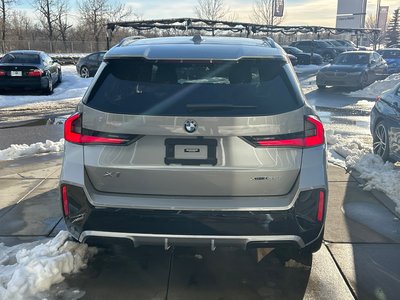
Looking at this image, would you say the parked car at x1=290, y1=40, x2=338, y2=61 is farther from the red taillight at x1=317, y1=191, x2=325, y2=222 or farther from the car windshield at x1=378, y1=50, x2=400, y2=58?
the red taillight at x1=317, y1=191, x2=325, y2=222

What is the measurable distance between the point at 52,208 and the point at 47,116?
7565mm

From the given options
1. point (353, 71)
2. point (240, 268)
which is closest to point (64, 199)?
point (240, 268)

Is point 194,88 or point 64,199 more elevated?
point 194,88

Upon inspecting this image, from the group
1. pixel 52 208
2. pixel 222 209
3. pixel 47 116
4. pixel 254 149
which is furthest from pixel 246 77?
pixel 47 116

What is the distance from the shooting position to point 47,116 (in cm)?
1184

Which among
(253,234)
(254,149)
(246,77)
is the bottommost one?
(253,234)

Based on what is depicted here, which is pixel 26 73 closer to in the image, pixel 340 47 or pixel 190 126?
pixel 190 126

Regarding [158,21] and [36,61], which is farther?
A: [158,21]

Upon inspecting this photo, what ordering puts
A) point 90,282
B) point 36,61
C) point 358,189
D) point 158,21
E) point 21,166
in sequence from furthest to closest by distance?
point 158,21
point 36,61
point 21,166
point 358,189
point 90,282

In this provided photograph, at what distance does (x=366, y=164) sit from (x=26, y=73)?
12.7 metres

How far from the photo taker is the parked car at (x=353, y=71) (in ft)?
57.7

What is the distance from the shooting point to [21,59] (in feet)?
53.7

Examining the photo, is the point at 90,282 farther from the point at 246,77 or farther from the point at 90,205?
the point at 246,77

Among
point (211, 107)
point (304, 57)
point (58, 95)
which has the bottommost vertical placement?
point (58, 95)
